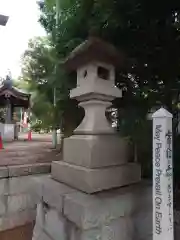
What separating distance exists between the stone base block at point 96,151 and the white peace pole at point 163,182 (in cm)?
52

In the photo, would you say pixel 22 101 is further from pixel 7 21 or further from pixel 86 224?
pixel 86 224

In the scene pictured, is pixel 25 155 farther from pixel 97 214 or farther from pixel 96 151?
pixel 97 214

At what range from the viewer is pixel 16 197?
3920 millimetres

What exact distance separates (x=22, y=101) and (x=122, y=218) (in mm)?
11885

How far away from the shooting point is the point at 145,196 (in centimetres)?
215

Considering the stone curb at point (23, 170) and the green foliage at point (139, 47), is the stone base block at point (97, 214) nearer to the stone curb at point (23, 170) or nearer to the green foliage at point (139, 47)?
the green foliage at point (139, 47)

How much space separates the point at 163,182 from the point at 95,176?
22.3 inches

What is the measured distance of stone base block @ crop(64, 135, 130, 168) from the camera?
77.8 inches

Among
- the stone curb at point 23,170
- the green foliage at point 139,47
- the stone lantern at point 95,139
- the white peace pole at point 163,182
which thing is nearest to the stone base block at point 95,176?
the stone lantern at point 95,139

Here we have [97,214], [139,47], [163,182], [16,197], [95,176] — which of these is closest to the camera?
[163,182]

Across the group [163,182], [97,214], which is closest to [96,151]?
[97,214]

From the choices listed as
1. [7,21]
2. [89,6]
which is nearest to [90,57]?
[89,6]

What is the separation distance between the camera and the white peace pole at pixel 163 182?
1600 mm

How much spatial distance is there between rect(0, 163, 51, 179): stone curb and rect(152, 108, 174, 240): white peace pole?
2.87 metres
